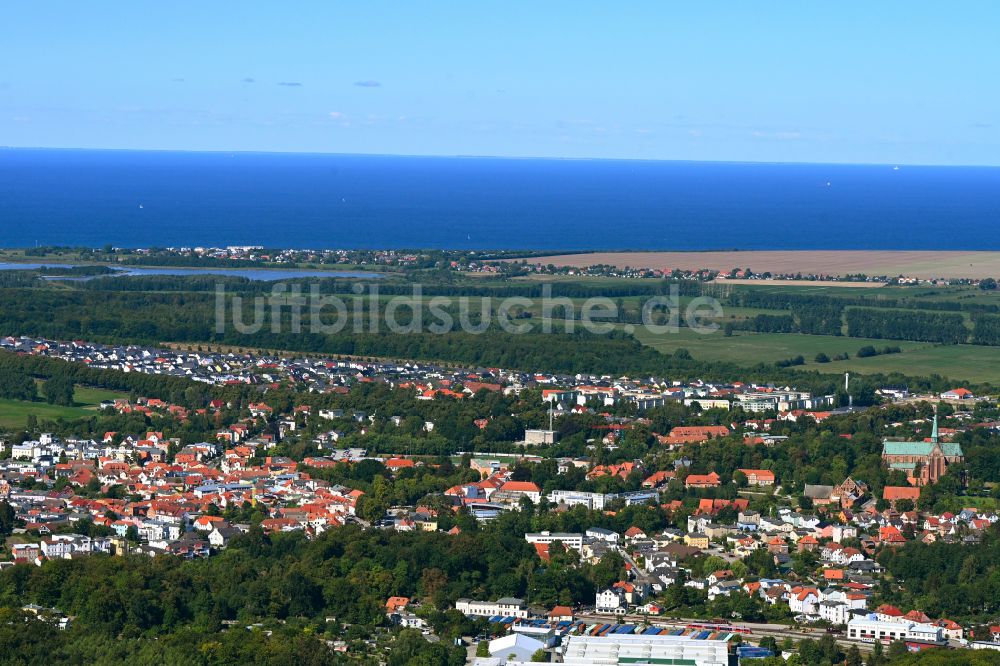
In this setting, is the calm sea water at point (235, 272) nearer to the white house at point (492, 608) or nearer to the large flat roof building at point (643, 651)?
the white house at point (492, 608)

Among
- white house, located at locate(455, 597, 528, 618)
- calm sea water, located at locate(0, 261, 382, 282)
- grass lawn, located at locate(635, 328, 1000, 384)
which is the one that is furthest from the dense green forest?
white house, located at locate(455, 597, 528, 618)

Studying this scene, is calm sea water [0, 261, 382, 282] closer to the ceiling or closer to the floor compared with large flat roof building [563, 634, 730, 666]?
closer to the ceiling

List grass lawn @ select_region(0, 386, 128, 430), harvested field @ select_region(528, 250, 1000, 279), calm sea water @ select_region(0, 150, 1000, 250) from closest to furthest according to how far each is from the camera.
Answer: grass lawn @ select_region(0, 386, 128, 430)
harvested field @ select_region(528, 250, 1000, 279)
calm sea water @ select_region(0, 150, 1000, 250)

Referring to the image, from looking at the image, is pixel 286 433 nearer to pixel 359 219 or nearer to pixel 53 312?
pixel 53 312

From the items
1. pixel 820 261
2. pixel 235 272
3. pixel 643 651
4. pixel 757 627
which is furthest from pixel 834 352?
pixel 643 651

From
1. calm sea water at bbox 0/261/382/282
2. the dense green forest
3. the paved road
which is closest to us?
the paved road

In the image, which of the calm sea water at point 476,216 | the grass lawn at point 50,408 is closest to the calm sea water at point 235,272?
the calm sea water at point 476,216

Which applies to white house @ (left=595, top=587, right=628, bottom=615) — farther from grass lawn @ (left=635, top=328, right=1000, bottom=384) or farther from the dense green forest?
grass lawn @ (left=635, top=328, right=1000, bottom=384)
